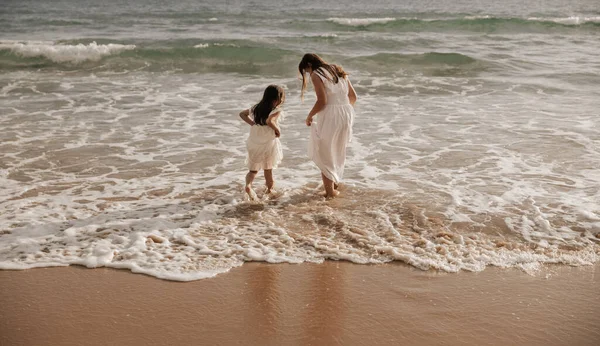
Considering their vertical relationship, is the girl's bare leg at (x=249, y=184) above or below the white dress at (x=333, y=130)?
below

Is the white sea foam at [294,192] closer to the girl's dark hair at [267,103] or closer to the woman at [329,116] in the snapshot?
the woman at [329,116]

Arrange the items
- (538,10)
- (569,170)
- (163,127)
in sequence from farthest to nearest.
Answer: (538,10) → (163,127) → (569,170)

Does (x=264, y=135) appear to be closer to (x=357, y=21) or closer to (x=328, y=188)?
(x=328, y=188)

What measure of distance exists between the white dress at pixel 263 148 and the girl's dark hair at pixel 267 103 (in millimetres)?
92

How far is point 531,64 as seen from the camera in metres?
15.8

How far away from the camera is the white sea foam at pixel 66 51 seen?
706 inches

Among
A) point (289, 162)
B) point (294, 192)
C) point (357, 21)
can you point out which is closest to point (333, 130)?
point (294, 192)

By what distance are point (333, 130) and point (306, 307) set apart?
8.57ft

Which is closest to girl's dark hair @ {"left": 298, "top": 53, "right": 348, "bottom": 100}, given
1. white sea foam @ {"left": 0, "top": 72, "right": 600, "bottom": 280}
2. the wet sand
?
white sea foam @ {"left": 0, "top": 72, "right": 600, "bottom": 280}

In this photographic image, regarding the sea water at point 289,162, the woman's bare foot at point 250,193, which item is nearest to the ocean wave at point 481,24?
the sea water at point 289,162

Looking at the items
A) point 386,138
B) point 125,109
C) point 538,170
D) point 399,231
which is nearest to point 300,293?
point 399,231

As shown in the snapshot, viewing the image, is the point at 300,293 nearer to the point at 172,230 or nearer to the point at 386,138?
the point at 172,230

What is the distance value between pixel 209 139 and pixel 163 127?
1202 mm

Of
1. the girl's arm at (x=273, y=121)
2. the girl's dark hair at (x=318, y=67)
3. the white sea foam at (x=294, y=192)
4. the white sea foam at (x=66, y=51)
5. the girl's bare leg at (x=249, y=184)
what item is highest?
the girl's dark hair at (x=318, y=67)
